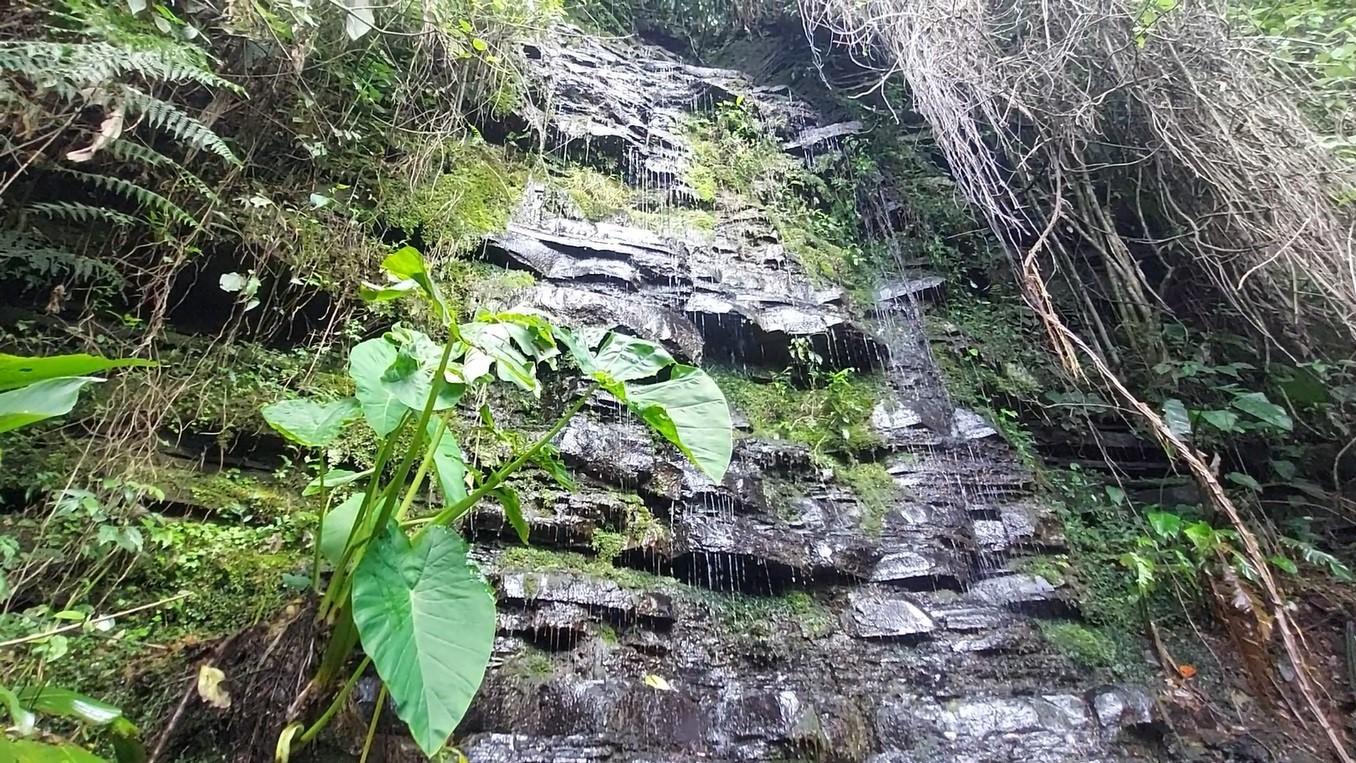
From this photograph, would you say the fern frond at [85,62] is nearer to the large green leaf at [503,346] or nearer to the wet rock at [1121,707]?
the large green leaf at [503,346]

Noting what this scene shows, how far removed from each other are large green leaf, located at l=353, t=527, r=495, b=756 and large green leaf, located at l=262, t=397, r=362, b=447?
Result: 0.30 meters

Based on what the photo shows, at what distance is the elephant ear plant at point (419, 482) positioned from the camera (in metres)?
1.20

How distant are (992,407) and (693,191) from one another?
6.73ft

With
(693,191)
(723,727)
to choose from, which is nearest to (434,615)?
(723,727)

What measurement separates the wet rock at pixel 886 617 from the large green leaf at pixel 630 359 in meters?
1.33

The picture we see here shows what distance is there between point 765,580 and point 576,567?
700 millimetres

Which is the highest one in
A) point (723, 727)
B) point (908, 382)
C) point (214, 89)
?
point (214, 89)

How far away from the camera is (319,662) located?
1.53 m

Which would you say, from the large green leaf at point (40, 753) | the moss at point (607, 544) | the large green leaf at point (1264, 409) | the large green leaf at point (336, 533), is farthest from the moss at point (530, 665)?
the large green leaf at point (1264, 409)

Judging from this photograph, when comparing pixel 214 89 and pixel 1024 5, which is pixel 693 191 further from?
pixel 214 89

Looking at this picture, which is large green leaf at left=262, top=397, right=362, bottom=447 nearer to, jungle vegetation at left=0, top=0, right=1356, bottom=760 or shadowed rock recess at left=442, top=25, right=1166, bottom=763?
jungle vegetation at left=0, top=0, right=1356, bottom=760

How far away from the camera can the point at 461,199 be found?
3.10 metres

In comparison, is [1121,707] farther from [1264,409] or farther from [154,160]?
[154,160]

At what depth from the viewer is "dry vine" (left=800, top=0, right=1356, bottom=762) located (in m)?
2.95
